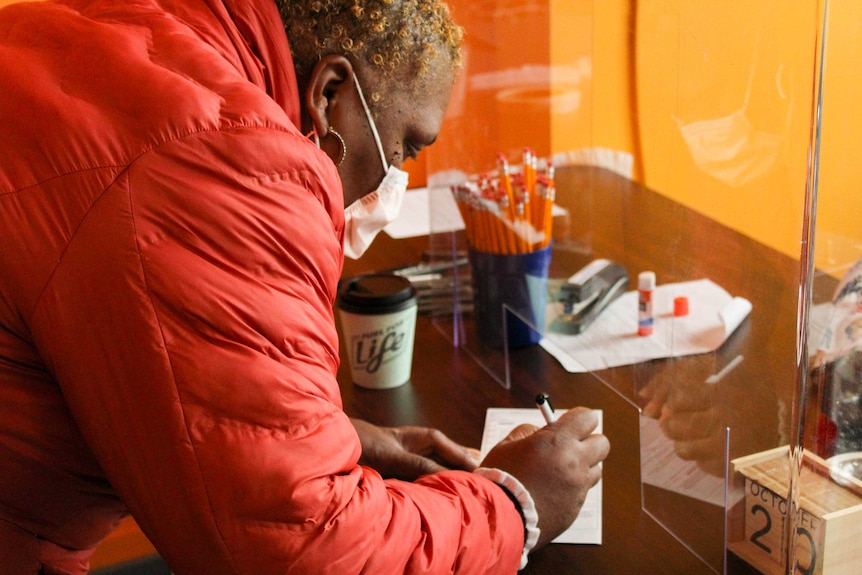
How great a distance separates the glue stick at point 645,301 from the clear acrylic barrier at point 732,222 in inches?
1.0

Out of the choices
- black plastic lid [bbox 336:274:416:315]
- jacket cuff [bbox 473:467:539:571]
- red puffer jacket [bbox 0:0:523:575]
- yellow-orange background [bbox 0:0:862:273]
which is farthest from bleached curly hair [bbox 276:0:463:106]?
black plastic lid [bbox 336:274:416:315]

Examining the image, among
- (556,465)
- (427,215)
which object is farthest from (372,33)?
(427,215)

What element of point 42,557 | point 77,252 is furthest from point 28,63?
point 42,557

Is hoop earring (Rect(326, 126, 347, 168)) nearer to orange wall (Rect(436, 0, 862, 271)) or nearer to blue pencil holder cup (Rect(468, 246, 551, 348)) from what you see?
orange wall (Rect(436, 0, 862, 271))

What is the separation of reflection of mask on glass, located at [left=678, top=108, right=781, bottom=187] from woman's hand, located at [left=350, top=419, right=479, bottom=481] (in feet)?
1.49

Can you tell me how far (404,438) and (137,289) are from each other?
22.9 inches

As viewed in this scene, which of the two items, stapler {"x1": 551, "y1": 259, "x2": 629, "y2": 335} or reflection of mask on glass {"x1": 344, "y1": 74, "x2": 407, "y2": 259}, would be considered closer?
reflection of mask on glass {"x1": 344, "y1": 74, "x2": 407, "y2": 259}

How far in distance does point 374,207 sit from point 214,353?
420mm

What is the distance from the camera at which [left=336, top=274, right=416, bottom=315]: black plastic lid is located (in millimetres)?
1405

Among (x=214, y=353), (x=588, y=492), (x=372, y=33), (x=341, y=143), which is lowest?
(x=588, y=492)

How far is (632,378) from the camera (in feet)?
4.43

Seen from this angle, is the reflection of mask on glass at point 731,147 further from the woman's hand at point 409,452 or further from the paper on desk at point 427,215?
the paper on desk at point 427,215

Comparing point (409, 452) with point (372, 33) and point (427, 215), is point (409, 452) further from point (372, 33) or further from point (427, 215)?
point (427, 215)

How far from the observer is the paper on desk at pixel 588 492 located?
1.05m
